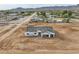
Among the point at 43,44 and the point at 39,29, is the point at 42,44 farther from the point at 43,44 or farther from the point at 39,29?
the point at 39,29

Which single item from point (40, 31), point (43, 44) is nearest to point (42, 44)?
point (43, 44)

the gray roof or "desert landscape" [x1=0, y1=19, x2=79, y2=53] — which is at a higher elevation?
the gray roof

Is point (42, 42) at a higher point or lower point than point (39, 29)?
lower

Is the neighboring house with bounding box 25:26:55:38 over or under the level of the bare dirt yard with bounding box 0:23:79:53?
over

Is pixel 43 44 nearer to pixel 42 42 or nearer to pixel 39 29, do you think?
pixel 42 42
